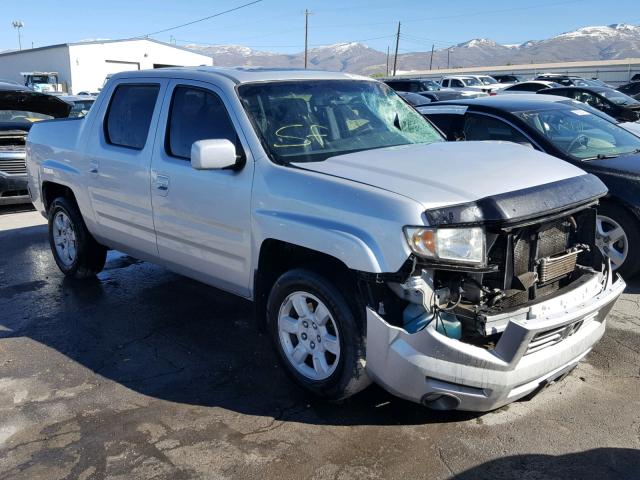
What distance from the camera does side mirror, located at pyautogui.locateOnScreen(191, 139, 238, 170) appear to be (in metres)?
3.83

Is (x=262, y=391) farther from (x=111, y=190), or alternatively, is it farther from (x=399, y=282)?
(x=111, y=190)

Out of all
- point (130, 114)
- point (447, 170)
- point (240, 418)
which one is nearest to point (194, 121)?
point (130, 114)

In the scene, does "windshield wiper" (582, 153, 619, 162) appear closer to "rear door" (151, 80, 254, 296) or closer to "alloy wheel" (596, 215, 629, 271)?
"alloy wheel" (596, 215, 629, 271)

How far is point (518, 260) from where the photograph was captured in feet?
11.3

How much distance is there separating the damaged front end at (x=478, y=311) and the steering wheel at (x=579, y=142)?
2870 millimetres

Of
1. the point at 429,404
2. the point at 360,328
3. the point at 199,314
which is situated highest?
the point at 360,328

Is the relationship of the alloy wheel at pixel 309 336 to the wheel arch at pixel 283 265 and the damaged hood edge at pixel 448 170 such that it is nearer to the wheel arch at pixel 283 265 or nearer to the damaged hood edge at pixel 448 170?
the wheel arch at pixel 283 265

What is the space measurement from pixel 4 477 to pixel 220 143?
2140 mm

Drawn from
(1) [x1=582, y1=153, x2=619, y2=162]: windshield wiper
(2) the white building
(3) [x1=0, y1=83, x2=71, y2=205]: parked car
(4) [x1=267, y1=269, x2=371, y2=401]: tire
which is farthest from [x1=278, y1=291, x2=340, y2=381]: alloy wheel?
(2) the white building

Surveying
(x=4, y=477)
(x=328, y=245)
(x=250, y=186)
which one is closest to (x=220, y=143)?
(x=250, y=186)

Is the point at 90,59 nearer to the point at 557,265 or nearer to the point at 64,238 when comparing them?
the point at 64,238

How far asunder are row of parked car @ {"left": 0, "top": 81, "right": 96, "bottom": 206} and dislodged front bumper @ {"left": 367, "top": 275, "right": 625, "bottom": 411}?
8028mm

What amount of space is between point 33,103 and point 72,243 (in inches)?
201

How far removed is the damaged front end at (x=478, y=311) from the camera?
10.3ft
